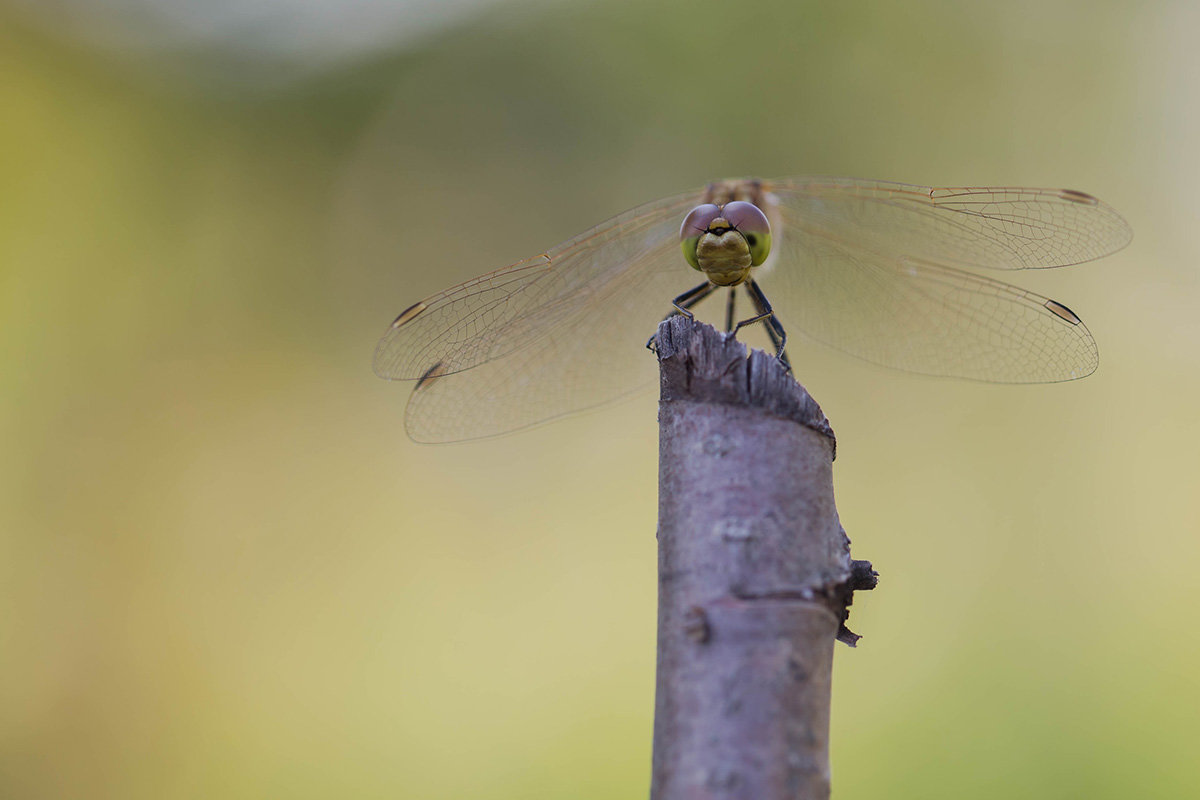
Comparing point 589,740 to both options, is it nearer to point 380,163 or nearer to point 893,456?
point 893,456

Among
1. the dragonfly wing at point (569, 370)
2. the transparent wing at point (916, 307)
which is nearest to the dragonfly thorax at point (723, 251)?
the dragonfly wing at point (569, 370)

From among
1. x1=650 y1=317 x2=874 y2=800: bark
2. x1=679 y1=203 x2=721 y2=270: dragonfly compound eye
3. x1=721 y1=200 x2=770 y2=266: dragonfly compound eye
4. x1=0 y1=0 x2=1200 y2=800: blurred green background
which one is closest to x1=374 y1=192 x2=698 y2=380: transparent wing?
x1=679 y1=203 x2=721 y2=270: dragonfly compound eye

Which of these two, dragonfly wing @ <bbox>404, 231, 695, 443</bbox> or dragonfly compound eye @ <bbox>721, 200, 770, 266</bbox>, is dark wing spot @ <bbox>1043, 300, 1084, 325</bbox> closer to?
dragonfly compound eye @ <bbox>721, 200, 770, 266</bbox>

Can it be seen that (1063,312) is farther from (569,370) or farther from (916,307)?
(569,370)

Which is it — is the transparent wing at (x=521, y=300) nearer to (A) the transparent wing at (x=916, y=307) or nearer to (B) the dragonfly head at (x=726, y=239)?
(B) the dragonfly head at (x=726, y=239)

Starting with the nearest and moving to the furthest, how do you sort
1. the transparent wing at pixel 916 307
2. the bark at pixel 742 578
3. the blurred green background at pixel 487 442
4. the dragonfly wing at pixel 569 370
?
the bark at pixel 742 578 → the transparent wing at pixel 916 307 → the dragonfly wing at pixel 569 370 → the blurred green background at pixel 487 442

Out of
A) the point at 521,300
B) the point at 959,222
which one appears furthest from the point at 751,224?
the point at 959,222
